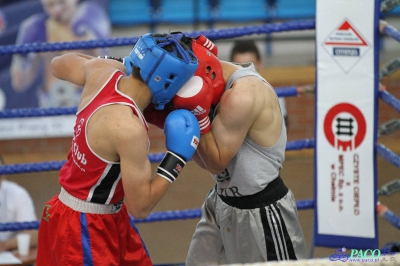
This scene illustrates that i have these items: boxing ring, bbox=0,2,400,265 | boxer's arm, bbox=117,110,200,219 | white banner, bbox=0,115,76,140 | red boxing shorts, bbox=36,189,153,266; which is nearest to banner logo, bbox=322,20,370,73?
boxing ring, bbox=0,2,400,265

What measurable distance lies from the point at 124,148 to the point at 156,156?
110 cm

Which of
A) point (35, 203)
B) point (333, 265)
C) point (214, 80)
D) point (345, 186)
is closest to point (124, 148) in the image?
point (214, 80)

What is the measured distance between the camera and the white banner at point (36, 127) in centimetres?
598

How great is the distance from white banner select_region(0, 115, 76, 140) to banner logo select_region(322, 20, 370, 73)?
3.61 m

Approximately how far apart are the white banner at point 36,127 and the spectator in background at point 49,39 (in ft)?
0.51

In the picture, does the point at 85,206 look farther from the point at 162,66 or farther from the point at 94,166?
the point at 162,66

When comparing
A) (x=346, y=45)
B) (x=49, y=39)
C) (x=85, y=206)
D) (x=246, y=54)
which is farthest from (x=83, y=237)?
(x=49, y=39)

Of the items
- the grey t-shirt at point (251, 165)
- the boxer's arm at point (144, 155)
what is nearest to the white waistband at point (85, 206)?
the boxer's arm at point (144, 155)

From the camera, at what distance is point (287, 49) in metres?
6.66

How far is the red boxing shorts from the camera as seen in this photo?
2.18 meters

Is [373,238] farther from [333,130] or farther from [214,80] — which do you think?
[214,80]

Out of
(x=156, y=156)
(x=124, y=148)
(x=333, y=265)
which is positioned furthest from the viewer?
(x=156, y=156)

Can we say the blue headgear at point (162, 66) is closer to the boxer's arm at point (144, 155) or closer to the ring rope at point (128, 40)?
the boxer's arm at point (144, 155)

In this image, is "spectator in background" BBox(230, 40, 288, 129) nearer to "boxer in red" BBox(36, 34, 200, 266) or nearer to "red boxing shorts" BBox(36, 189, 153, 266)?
"boxer in red" BBox(36, 34, 200, 266)
